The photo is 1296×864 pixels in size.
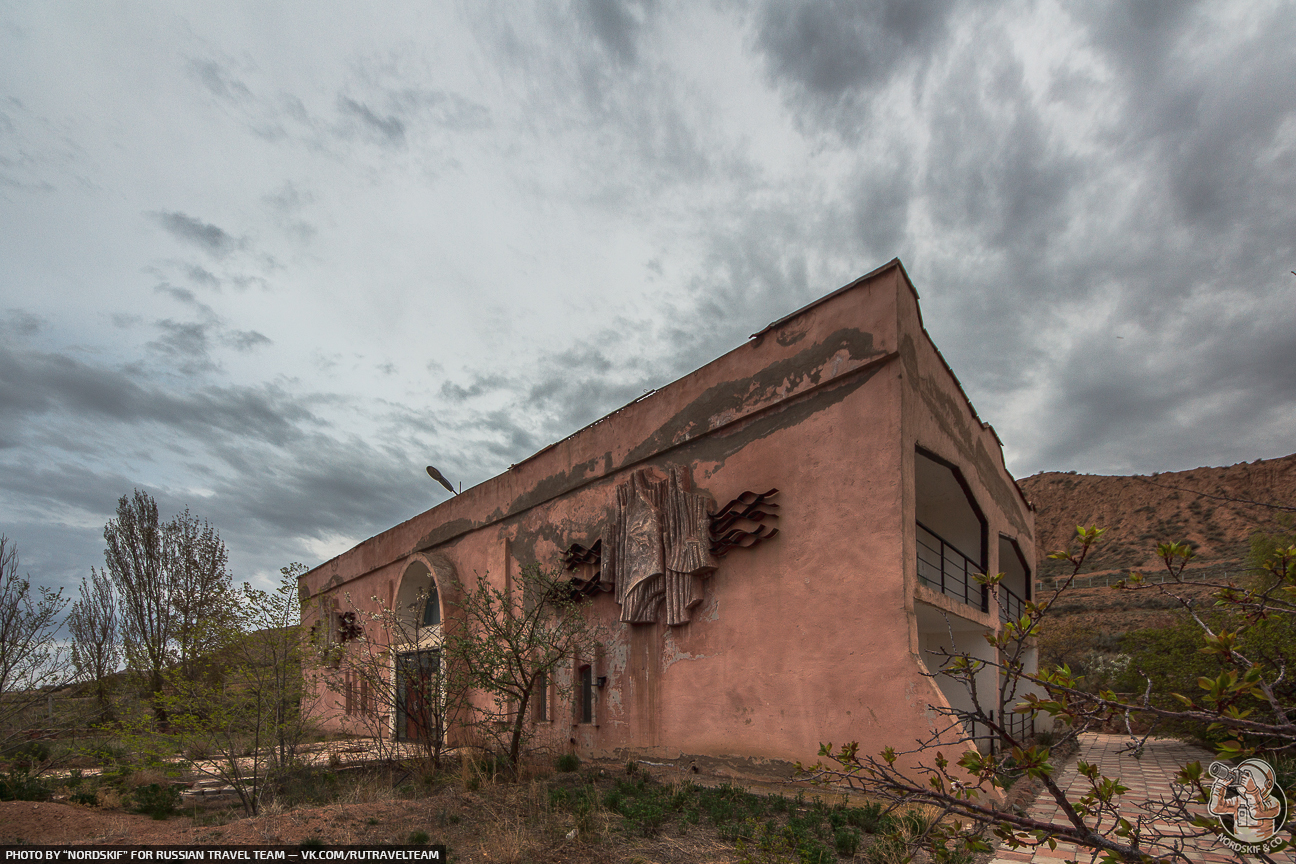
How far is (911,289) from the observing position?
7.96 m

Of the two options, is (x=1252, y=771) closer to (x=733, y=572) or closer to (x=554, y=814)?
(x=554, y=814)

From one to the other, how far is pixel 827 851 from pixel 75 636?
1915 cm

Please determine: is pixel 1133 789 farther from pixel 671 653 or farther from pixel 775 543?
pixel 671 653

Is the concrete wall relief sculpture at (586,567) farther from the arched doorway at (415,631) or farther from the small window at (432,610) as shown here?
the small window at (432,610)

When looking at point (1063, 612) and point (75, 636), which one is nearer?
point (75, 636)

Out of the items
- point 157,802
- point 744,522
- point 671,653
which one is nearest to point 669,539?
point 744,522

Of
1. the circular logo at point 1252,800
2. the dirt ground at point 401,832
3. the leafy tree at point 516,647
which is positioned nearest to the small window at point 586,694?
the leafy tree at point 516,647

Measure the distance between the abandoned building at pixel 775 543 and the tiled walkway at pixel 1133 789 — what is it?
1316mm

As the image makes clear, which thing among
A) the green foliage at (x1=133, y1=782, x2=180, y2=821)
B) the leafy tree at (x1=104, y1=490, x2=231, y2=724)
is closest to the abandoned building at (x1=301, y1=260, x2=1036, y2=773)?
the green foliage at (x1=133, y1=782, x2=180, y2=821)

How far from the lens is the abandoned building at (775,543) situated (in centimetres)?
722

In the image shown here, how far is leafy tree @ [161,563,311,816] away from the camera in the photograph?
7.51 metres

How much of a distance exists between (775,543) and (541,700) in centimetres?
578

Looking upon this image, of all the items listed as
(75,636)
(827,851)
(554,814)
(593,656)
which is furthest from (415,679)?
(75,636)

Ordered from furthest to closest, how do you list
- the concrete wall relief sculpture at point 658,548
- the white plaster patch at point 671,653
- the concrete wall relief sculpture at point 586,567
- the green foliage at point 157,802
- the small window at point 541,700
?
the small window at point 541,700 → the concrete wall relief sculpture at point 586,567 → the white plaster patch at point 671,653 → the concrete wall relief sculpture at point 658,548 → the green foliage at point 157,802
